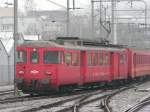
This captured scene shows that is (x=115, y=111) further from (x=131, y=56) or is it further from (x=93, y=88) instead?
(x=131, y=56)

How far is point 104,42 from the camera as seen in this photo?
32.8m

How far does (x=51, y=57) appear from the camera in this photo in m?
24.8

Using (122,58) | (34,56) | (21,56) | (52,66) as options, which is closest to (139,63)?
(122,58)

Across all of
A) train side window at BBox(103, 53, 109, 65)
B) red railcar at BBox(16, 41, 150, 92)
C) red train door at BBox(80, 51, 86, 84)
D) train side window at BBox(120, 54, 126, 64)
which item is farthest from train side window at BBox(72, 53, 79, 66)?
train side window at BBox(120, 54, 126, 64)

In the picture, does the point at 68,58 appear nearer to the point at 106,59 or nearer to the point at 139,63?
the point at 106,59

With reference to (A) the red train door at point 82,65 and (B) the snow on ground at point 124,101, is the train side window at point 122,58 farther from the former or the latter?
(A) the red train door at point 82,65

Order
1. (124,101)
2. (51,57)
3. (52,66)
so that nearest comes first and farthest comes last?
(124,101)
(52,66)
(51,57)

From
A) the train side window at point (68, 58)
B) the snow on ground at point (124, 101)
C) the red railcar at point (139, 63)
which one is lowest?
the snow on ground at point (124, 101)

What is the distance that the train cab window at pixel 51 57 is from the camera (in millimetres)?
24641

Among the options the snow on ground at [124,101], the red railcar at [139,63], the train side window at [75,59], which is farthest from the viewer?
the red railcar at [139,63]

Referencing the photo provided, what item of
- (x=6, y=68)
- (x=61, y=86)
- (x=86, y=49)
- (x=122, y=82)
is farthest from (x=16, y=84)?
(x=6, y=68)

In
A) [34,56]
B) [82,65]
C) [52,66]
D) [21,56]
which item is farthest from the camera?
[82,65]

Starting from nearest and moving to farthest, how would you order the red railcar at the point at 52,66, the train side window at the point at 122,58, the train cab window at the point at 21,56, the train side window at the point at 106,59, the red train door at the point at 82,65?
1. the red railcar at the point at 52,66
2. the train cab window at the point at 21,56
3. the red train door at the point at 82,65
4. the train side window at the point at 106,59
5. the train side window at the point at 122,58

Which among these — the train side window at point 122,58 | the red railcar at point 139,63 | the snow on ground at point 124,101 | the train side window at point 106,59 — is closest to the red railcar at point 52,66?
the train side window at point 106,59
